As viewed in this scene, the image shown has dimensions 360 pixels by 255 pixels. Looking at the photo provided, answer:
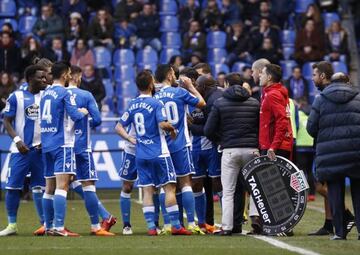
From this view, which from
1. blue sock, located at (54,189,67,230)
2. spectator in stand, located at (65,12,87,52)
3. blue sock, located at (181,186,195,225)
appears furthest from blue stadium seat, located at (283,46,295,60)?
blue sock, located at (54,189,67,230)

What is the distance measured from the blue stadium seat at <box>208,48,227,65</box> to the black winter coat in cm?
1514

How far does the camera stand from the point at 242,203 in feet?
49.6

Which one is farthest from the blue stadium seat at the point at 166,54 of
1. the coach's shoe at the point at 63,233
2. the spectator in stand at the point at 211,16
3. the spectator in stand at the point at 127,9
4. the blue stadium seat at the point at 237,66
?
the coach's shoe at the point at 63,233

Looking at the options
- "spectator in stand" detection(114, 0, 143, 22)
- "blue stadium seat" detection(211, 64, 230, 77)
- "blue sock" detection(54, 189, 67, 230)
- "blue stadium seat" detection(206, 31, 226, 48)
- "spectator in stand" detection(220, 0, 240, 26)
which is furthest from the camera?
"spectator in stand" detection(220, 0, 240, 26)

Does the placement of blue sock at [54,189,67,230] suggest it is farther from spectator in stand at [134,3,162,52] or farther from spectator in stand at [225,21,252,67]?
spectator in stand at [134,3,162,52]

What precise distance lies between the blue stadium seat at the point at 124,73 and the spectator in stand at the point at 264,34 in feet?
9.65

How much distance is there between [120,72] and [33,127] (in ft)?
43.5

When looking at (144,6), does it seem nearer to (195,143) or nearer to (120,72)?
(120,72)

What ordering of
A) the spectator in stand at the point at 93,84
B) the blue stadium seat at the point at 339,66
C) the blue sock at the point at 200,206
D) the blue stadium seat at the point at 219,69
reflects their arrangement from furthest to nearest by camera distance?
the blue stadium seat at the point at 339,66 < the blue stadium seat at the point at 219,69 < the spectator in stand at the point at 93,84 < the blue sock at the point at 200,206

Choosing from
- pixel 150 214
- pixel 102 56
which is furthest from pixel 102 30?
pixel 150 214

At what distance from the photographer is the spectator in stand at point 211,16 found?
29.2m

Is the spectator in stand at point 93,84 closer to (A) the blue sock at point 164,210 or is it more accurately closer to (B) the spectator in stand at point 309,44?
(B) the spectator in stand at point 309,44

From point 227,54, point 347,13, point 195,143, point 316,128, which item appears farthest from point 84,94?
point 347,13

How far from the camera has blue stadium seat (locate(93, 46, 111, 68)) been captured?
2839cm
